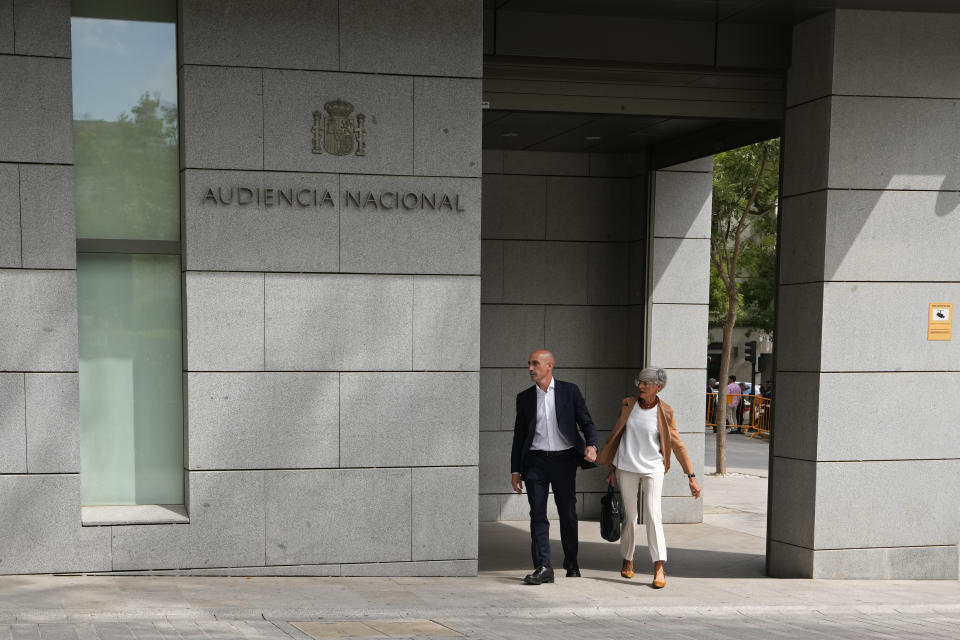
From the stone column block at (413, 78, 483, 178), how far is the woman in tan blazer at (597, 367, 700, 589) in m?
2.31

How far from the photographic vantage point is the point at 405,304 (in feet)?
27.0

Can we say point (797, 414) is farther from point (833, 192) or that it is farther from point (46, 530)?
point (46, 530)

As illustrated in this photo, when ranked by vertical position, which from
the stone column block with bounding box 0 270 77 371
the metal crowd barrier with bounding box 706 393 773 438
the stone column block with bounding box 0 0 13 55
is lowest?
the metal crowd barrier with bounding box 706 393 773 438

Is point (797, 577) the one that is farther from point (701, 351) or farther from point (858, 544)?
point (701, 351)

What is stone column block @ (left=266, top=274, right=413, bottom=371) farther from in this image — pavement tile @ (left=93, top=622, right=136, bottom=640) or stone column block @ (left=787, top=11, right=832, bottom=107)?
stone column block @ (left=787, top=11, right=832, bottom=107)

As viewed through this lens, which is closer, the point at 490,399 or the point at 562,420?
the point at 562,420

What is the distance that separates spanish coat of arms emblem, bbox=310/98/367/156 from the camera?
8.00 meters

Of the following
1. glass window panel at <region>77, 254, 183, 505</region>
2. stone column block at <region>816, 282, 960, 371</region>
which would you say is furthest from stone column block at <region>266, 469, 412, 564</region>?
stone column block at <region>816, 282, 960, 371</region>

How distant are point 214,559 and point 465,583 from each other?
6.40ft

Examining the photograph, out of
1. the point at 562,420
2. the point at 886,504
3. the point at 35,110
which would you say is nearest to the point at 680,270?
the point at 886,504

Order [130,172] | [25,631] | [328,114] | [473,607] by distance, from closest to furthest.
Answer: [25,631], [473,607], [130,172], [328,114]

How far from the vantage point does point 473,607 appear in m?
7.27

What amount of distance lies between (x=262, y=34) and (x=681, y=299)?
6377mm

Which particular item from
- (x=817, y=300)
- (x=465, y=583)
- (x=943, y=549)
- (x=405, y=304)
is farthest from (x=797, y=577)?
(x=405, y=304)
